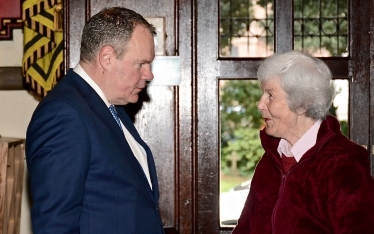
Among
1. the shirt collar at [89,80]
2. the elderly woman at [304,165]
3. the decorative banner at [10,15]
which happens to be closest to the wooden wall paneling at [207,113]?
the elderly woman at [304,165]

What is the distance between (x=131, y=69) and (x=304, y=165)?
28.7 inches

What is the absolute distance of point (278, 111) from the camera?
2438mm

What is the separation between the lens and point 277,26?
3512mm

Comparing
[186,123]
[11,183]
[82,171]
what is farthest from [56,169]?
[11,183]

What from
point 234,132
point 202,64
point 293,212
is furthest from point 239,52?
point 293,212

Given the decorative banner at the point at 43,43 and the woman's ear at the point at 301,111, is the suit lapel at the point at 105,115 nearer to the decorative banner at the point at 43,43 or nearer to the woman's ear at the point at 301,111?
the woman's ear at the point at 301,111

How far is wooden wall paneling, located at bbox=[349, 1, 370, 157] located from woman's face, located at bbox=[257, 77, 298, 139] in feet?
3.96

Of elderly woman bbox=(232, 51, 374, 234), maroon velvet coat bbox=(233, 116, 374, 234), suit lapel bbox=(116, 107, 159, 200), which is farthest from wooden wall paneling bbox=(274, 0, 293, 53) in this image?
suit lapel bbox=(116, 107, 159, 200)

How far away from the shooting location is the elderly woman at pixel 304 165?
7.20ft

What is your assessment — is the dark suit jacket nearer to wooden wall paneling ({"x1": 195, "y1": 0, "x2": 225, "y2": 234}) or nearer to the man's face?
the man's face

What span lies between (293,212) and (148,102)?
1.38 metres

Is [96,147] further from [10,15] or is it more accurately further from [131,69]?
[10,15]

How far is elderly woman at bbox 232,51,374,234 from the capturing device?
7.20 feet

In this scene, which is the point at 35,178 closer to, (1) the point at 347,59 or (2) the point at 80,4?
(2) the point at 80,4
